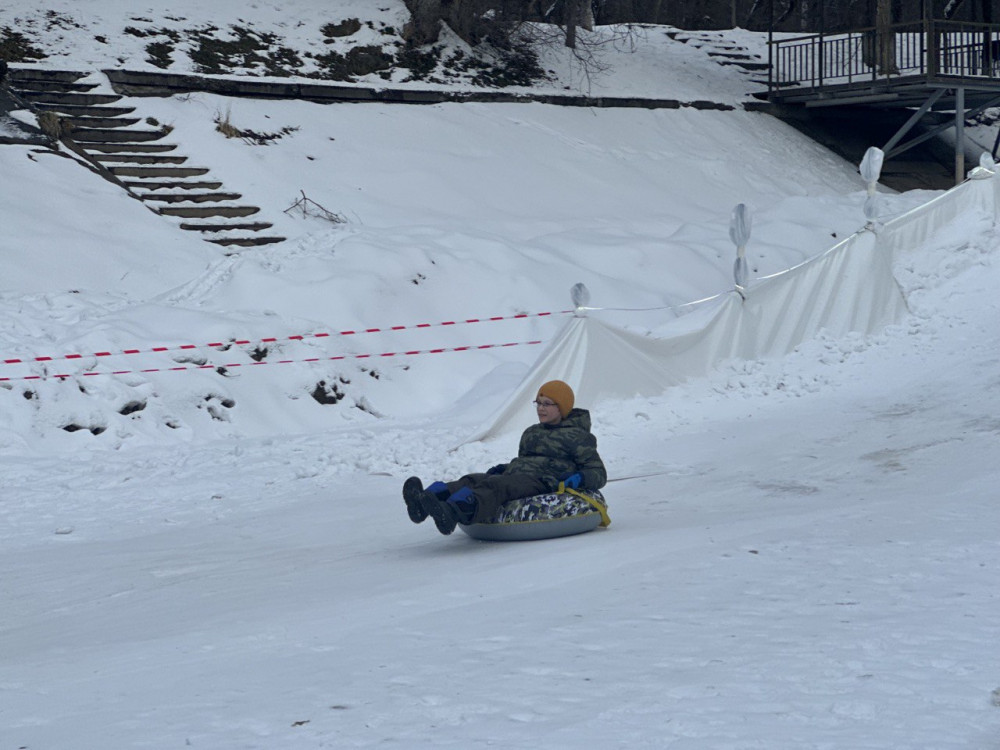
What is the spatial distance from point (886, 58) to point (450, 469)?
55.4ft

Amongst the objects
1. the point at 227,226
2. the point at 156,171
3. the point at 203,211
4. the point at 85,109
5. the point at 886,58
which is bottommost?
the point at 227,226

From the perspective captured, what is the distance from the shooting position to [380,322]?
13203mm

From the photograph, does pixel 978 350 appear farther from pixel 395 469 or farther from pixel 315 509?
pixel 315 509

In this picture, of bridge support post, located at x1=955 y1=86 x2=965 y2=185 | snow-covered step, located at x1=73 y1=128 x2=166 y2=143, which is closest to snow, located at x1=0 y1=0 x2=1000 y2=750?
snow-covered step, located at x1=73 y1=128 x2=166 y2=143

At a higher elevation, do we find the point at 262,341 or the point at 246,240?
the point at 246,240

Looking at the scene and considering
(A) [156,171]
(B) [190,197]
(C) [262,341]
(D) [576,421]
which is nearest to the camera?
(D) [576,421]

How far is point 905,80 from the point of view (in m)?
22.5

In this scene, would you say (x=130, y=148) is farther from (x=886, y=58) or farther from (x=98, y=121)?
(x=886, y=58)

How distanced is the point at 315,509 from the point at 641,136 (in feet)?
50.0

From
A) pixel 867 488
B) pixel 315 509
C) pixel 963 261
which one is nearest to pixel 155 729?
pixel 315 509

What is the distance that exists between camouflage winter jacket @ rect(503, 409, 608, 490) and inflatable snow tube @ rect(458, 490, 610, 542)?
11 cm

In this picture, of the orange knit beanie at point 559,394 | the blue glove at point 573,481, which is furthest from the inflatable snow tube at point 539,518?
the orange knit beanie at point 559,394

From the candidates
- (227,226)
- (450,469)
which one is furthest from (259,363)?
(227,226)

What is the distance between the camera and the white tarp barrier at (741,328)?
34.2 feet
